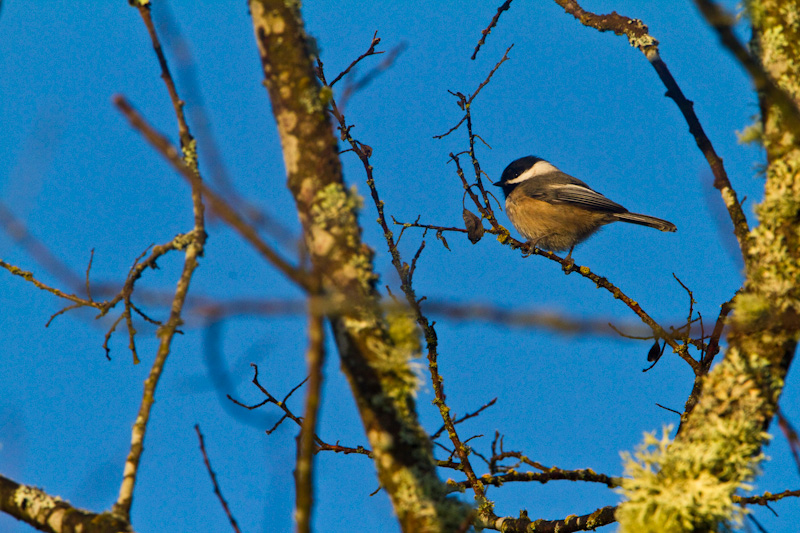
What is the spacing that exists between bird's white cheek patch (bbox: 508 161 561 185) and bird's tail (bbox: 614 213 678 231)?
4.45 ft

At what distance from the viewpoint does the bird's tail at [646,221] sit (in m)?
6.58

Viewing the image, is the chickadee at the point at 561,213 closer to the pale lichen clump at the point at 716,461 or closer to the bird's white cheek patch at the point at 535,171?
the bird's white cheek patch at the point at 535,171

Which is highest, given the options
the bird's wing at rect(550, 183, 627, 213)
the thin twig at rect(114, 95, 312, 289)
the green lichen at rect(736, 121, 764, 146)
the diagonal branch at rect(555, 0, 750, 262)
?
the bird's wing at rect(550, 183, 627, 213)

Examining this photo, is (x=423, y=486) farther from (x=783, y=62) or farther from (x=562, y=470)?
(x=783, y=62)

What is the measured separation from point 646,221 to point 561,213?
0.87m

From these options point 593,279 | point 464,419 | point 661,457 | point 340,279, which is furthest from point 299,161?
point 593,279

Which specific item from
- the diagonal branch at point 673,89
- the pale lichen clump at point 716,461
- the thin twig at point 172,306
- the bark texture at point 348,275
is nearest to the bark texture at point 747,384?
the pale lichen clump at point 716,461

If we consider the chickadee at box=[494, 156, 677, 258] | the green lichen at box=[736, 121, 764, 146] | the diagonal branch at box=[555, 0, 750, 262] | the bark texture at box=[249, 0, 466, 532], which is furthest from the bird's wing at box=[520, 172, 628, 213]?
the bark texture at box=[249, 0, 466, 532]

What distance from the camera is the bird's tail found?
6582mm

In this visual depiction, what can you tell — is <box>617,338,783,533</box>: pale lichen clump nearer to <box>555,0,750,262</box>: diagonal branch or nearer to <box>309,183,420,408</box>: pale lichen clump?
<box>555,0,750,262</box>: diagonal branch

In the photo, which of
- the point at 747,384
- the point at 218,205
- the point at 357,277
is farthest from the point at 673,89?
the point at 218,205

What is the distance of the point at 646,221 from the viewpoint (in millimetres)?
6746

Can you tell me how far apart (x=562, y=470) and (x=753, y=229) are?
147 cm

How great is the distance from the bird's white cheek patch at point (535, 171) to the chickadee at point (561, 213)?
347mm
